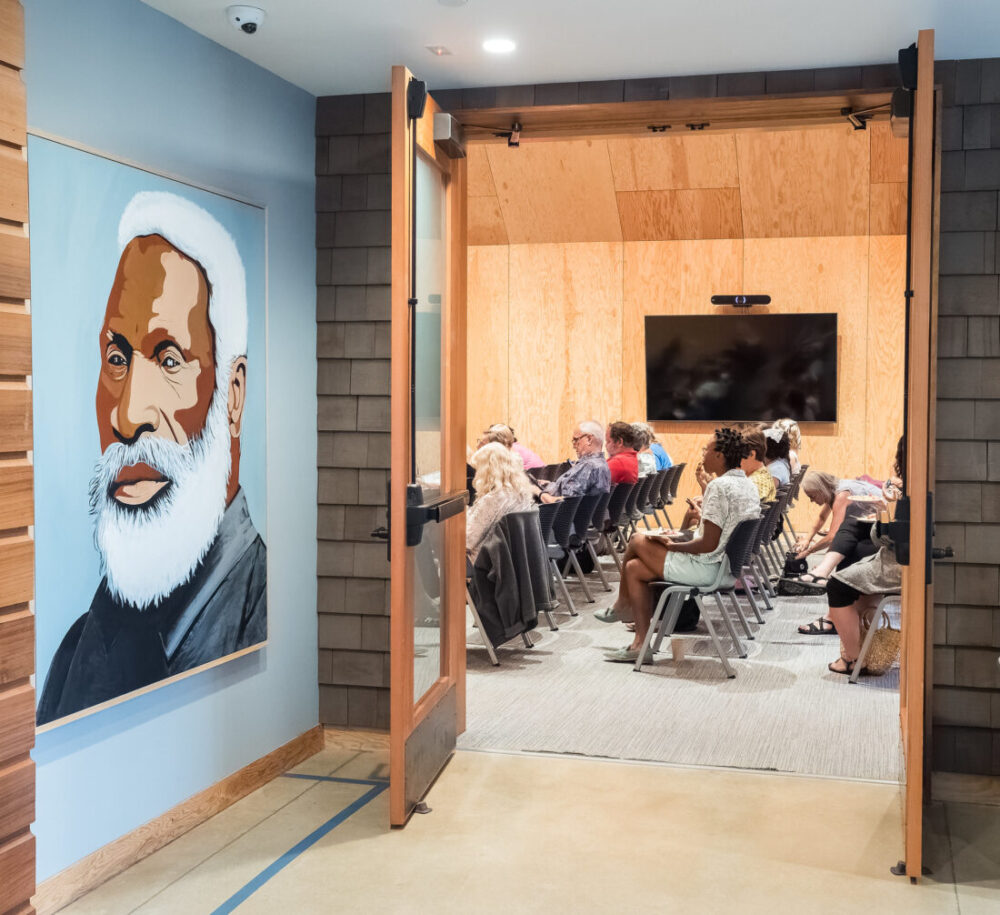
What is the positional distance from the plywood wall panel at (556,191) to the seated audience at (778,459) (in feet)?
11.1

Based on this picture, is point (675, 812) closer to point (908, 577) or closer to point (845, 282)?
point (908, 577)

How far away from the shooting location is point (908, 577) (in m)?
3.41

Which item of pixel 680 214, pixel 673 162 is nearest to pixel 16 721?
pixel 673 162

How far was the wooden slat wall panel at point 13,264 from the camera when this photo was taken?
7.97 ft

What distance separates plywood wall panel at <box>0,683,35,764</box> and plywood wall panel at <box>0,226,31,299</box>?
877 millimetres

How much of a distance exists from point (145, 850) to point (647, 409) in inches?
335

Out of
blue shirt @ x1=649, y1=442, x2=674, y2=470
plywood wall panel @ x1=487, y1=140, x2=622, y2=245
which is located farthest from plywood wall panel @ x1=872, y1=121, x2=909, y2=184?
blue shirt @ x1=649, y1=442, x2=674, y2=470

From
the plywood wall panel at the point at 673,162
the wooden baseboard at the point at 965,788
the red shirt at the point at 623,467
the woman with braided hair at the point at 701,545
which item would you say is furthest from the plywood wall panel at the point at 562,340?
the wooden baseboard at the point at 965,788

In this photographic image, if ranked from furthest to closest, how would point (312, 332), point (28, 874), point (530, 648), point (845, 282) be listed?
point (845, 282) < point (530, 648) < point (312, 332) < point (28, 874)

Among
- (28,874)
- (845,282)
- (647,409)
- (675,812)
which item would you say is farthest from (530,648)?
(845,282)

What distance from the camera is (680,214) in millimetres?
10984

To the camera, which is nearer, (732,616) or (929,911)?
(929,911)

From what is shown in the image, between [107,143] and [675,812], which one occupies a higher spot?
[107,143]

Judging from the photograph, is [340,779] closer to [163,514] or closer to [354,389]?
[163,514]
